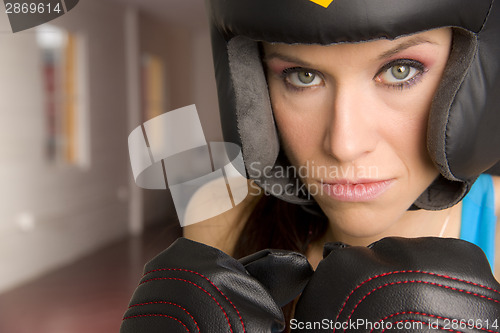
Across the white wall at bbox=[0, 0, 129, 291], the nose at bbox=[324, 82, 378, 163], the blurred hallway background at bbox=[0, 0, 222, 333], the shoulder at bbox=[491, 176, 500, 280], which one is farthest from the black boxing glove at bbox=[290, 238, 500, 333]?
the white wall at bbox=[0, 0, 129, 291]

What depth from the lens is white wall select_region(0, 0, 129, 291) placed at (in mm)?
2973

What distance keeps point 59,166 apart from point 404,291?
3.40 metres

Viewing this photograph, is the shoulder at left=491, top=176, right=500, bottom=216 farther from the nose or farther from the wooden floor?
the wooden floor

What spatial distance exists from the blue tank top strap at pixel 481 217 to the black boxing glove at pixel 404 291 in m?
0.35

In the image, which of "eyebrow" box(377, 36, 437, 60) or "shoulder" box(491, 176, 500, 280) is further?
"shoulder" box(491, 176, 500, 280)

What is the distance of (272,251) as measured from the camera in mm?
521

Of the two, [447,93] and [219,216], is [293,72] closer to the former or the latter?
[447,93]

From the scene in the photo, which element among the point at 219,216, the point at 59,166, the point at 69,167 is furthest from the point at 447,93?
the point at 69,167

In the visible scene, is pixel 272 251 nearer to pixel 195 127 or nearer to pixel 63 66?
pixel 195 127

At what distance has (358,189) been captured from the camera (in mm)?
633

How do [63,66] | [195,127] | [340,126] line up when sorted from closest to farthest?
[340,126], [195,127], [63,66]

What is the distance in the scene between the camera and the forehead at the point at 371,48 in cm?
55

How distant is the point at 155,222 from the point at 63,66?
197 cm

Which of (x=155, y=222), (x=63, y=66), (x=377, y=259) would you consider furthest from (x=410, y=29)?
(x=155, y=222)
